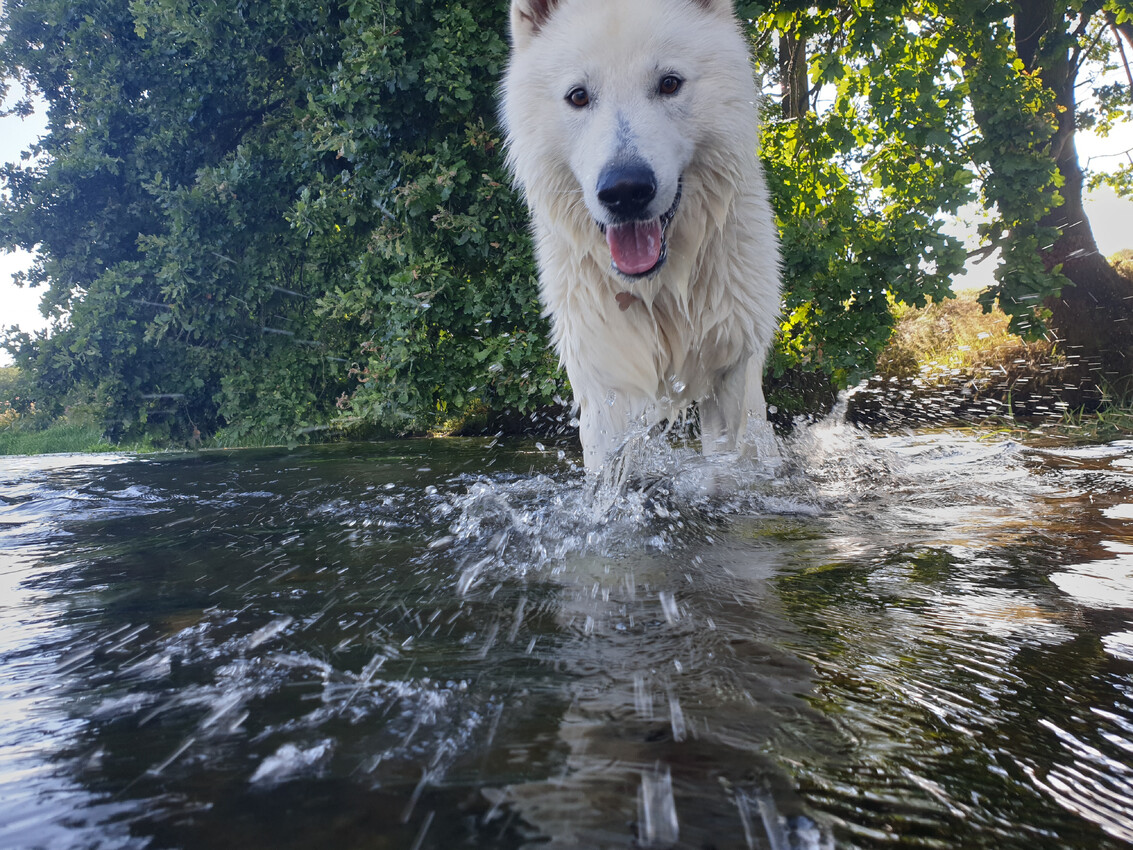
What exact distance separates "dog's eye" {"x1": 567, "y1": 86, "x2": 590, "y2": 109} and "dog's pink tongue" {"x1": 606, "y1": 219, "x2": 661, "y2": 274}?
55cm

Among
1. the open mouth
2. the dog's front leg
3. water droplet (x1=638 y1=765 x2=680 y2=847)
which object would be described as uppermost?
the open mouth

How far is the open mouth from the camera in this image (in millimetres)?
3086

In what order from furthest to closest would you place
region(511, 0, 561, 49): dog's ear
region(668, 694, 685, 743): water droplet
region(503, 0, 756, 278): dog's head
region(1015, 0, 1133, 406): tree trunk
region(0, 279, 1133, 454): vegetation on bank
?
region(1015, 0, 1133, 406): tree trunk, region(0, 279, 1133, 454): vegetation on bank, region(511, 0, 561, 49): dog's ear, region(503, 0, 756, 278): dog's head, region(668, 694, 685, 743): water droplet

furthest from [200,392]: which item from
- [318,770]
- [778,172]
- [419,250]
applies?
[318,770]

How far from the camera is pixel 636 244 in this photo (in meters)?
3.09

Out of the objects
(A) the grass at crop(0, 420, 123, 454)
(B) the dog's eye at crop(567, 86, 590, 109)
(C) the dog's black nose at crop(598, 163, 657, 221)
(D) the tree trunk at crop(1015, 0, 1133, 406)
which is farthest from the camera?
(A) the grass at crop(0, 420, 123, 454)

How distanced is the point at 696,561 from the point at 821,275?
148 inches

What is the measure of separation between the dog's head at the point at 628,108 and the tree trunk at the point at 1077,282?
4.86 meters

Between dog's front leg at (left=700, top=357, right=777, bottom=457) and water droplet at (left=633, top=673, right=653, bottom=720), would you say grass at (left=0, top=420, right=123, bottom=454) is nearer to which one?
dog's front leg at (left=700, top=357, right=777, bottom=457)

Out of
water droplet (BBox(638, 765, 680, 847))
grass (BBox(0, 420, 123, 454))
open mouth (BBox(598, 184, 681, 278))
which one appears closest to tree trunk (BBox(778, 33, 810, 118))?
open mouth (BBox(598, 184, 681, 278))

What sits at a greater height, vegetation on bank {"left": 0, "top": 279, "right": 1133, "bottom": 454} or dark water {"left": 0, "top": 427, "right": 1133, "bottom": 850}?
vegetation on bank {"left": 0, "top": 279, "right": 1133, "bottom": 454}

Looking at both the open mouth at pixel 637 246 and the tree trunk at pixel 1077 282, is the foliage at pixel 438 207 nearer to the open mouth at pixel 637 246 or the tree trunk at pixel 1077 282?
the open mouth at pixel 637 246

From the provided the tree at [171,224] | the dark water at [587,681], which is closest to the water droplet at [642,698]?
the dark water at [587,681]

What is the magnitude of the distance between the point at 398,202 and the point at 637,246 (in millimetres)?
3219
